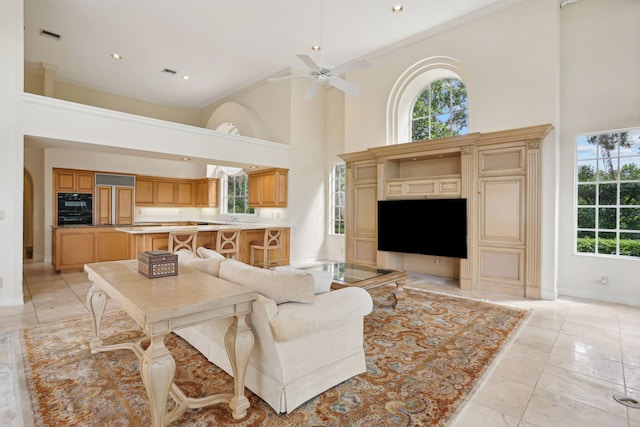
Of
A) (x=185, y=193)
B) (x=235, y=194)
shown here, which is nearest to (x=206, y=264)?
(x=235, y=194)

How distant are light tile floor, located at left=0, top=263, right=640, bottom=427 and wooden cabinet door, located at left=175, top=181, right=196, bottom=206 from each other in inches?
202

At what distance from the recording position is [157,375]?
1604mm

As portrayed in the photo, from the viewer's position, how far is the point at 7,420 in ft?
6.17

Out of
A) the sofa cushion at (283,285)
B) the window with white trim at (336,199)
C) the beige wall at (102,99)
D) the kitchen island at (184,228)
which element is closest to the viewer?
the sofa cushion at (283,285)

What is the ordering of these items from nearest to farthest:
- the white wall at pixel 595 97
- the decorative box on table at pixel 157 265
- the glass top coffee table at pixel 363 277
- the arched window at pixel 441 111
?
the decorative box on table at pixel 157 265, the glass top coffee table at pixel 363 277, the white wall at pixel 595 97, the arched window at pixel 441 111

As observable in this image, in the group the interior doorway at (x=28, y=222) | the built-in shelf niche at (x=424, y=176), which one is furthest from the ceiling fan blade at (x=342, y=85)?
the interior doorway at (x=28, y=222)

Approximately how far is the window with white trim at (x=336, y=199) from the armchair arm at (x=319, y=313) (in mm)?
5455

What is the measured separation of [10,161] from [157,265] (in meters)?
3.47

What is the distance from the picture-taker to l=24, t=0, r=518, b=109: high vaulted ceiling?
5.07 metres

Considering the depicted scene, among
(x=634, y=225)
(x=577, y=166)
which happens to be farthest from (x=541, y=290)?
(x=577, y=166)

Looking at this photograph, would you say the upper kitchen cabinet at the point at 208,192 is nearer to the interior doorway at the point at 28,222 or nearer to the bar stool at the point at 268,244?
the bar stool at the point at 268,244

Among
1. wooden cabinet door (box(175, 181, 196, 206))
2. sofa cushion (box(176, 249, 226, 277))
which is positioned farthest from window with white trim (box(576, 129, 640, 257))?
wooden cabinet door (box(175, 181, 196, 206))

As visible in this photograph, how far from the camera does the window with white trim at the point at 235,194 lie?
8633 millimetres

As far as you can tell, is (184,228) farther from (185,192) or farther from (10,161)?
(185,192)
